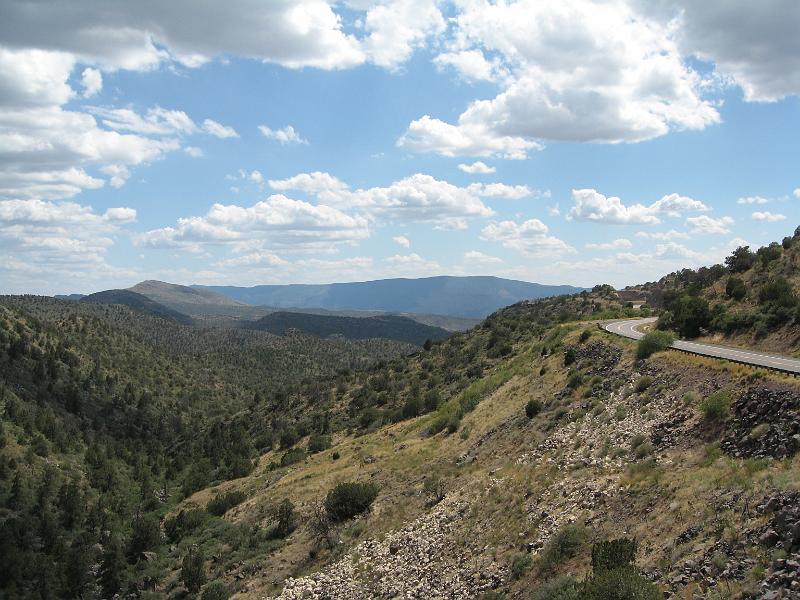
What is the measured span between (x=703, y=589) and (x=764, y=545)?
1675 millimetres

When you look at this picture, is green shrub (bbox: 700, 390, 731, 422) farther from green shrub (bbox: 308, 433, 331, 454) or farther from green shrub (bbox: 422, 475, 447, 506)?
green shrub (bbox: 308, 433, 331, 454)

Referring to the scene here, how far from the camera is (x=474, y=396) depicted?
1825 inches

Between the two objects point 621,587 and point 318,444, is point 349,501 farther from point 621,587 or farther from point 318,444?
point 318,444

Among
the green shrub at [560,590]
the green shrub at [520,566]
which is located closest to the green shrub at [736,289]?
the green shrub at [520,566]

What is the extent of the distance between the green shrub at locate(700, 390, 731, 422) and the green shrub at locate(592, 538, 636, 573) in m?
7.59

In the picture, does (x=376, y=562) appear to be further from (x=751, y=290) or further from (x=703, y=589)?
(x=751, y=290)

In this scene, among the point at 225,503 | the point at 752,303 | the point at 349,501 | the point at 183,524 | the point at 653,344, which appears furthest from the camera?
the point at 225,503

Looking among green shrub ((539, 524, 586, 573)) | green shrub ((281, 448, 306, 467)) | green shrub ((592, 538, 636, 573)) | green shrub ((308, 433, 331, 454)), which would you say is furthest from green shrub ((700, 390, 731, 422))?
green shrub ((308, 433, 331, 454))

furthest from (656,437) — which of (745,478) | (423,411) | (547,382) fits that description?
(423,411)

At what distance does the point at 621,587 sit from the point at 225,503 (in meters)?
41.0

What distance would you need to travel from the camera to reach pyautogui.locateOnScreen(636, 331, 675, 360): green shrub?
100ft

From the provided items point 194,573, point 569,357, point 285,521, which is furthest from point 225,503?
point 569,357

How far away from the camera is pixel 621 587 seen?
12.1m

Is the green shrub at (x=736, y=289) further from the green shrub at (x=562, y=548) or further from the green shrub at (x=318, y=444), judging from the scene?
the green shrub at (x=318, y=444)
